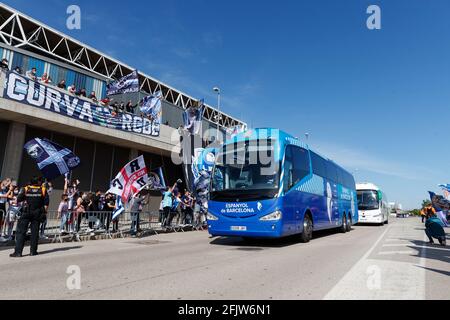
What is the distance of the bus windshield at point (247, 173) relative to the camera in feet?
32.8

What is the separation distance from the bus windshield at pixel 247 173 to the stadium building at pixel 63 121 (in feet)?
34.1

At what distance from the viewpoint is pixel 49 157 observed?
12.0 m

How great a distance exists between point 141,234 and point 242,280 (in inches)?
376

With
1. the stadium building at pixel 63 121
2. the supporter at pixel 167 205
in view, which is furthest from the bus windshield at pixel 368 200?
the supporter at pixel 167 205

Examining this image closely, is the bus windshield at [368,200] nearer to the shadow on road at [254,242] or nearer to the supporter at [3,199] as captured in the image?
the shadow on road at [254,242]

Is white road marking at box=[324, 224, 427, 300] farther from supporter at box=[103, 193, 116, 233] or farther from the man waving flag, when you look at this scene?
supporter at box=[103, 193, 116, 233]

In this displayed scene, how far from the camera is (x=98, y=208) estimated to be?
14.1m

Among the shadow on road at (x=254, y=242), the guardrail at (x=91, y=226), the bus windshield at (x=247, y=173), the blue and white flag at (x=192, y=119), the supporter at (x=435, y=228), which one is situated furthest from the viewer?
the blue and white flag at (x=192, y=119)

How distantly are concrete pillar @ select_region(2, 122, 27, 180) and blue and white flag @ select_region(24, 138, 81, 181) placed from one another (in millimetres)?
5702

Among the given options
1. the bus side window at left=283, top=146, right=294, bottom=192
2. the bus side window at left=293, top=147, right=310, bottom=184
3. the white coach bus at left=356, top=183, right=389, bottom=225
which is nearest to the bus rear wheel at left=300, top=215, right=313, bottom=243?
the bus side window at left=293, top=147, right=310, bottom=184

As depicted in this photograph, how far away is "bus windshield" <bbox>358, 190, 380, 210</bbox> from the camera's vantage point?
26484mm

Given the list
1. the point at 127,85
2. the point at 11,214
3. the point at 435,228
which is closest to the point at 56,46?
the point at 127,85

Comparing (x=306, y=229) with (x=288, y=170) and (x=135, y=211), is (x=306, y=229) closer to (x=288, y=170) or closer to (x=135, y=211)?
(x=288, y=170)

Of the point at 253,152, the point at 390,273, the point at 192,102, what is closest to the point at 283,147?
the point at 253,152
